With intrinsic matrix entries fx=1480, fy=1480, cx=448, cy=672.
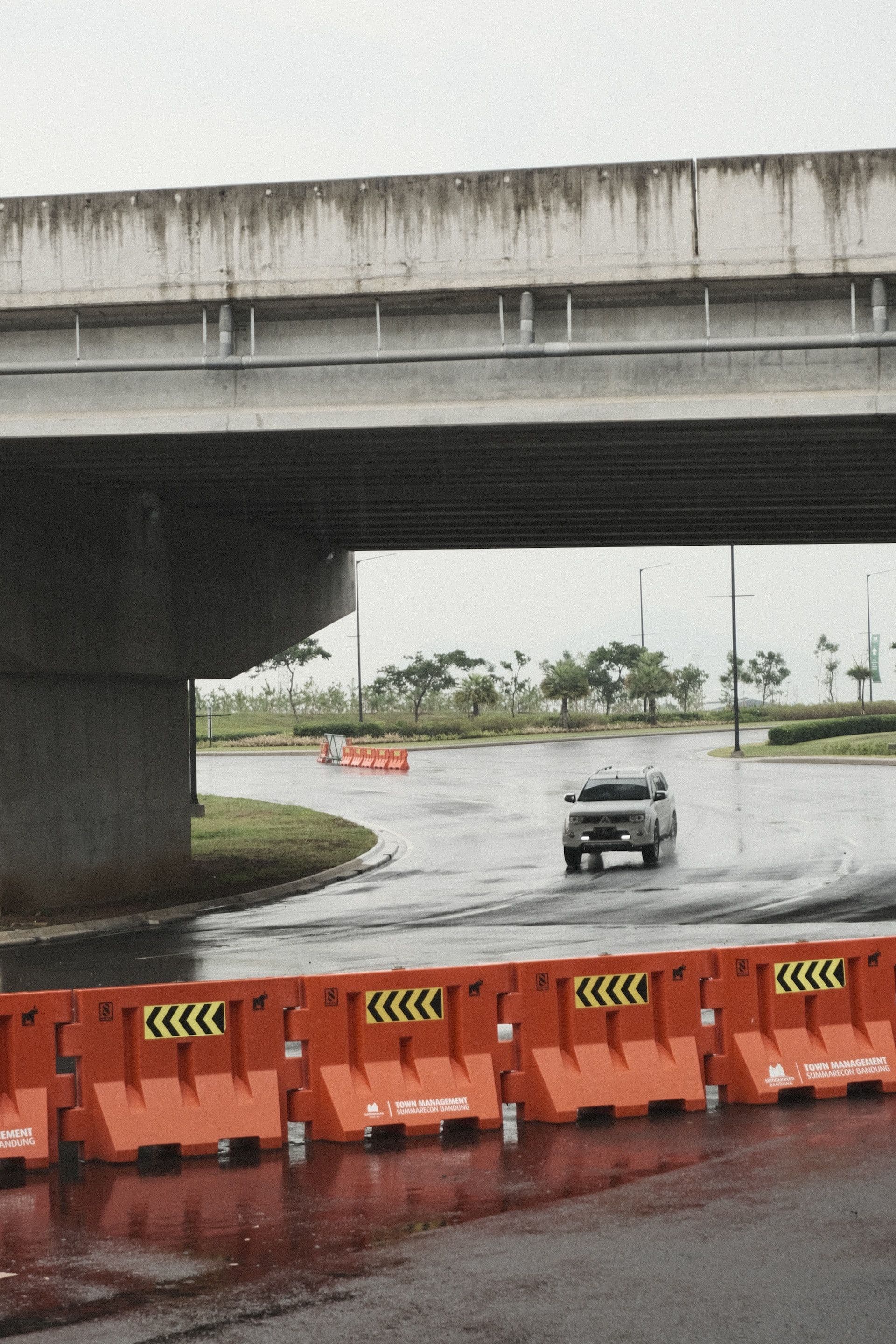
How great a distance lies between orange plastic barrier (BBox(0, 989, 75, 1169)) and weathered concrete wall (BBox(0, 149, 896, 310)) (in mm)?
9256

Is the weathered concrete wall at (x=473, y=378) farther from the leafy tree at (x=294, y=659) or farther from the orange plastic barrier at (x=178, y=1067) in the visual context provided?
the leafy tree at (x=294, y=659)

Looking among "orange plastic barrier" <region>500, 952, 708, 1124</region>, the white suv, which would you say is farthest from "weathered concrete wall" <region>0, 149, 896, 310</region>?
the white suv

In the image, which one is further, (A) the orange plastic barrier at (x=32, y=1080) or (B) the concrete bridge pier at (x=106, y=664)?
(B) the concrete bridge pier at (x=106, y=664)

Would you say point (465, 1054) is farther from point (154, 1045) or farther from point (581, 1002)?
point (154, 1045)

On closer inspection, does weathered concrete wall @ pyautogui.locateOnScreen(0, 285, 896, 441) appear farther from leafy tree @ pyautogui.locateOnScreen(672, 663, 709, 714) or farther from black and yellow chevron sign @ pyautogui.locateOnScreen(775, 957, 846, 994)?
leafy tree @ pyautogui.locateOnScreen(672, 663, 709, 714)

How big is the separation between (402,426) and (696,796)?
2814cm

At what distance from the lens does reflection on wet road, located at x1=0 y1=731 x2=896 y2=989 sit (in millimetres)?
16328

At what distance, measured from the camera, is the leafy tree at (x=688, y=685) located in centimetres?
11044

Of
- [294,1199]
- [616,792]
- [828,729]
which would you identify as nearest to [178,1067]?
[294,1199]

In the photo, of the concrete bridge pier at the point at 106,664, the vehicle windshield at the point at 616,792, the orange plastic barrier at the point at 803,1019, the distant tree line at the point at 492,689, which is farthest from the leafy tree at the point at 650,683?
the orange plastic barrier at the point at 803,1019

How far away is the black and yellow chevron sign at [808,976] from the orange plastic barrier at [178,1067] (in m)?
3.26

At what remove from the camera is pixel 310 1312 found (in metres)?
5.98

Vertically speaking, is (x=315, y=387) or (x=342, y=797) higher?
(x=315, y=387)

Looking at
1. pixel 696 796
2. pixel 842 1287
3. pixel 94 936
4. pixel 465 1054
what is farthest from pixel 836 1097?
pixel 696 796
